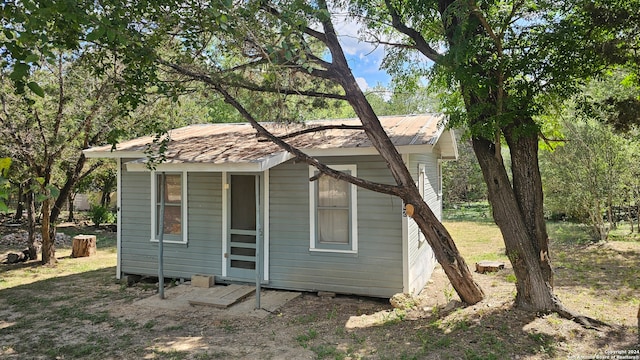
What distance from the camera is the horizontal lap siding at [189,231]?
797 cm

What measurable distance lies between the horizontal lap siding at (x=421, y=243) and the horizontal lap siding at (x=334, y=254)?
1.36 ft

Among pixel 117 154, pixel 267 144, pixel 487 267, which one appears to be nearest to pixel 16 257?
pixel 117 154

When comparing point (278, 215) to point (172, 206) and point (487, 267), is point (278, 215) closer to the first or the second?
point (172, 206)

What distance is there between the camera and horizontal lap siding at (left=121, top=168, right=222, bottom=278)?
797cm

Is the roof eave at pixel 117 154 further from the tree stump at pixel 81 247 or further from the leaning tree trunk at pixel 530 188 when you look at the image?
the leaning tree trunk at pixel 530 188

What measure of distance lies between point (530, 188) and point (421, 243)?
2911 mm

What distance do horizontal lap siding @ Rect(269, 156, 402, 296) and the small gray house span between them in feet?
0.06

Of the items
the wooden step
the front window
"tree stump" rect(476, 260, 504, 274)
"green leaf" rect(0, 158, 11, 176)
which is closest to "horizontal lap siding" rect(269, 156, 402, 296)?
the wooden step

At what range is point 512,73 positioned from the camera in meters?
5.14

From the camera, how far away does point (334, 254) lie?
7176 mm

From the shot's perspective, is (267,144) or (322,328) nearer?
(322,328)

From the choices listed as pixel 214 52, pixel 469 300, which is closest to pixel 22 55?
pixel 214 52

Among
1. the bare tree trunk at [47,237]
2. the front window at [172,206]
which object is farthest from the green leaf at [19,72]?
the bare tree trunk at [47,237]

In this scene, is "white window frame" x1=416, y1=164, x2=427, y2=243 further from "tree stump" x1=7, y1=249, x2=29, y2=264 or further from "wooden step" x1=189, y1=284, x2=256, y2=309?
"tree stump" x1=7, y1=249, x2=29, y2=264
